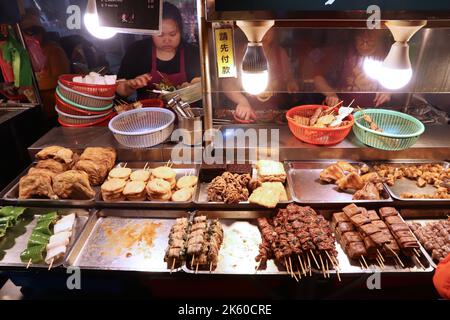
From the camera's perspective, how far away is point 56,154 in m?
3.70

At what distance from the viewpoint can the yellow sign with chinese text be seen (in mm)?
2963

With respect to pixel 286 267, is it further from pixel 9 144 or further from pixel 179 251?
pixel 9 144

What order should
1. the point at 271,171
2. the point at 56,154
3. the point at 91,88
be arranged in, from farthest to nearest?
the point at 91,88, the point at 56,154, the point at 271,171

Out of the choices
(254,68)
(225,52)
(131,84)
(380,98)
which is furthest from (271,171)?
(131,84)

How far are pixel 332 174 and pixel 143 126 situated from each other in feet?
8.00

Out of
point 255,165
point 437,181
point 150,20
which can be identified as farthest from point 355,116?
point 150,20

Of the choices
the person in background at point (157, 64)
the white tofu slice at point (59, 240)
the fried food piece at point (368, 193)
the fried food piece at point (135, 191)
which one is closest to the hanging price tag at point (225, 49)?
the fried food piece at point (135, 191)

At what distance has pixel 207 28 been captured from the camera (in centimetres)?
299

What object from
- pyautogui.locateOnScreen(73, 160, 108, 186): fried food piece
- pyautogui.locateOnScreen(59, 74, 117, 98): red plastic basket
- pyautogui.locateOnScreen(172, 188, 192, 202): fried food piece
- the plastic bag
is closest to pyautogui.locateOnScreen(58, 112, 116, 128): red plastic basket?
pyautogui.locateOnScreen(59, 74, 117, 98): red plastic basket

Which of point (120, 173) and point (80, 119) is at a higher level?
point (80, 119)

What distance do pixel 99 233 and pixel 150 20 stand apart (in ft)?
7.45

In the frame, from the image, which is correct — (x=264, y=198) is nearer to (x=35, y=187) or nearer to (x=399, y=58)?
(x=399, y=58)

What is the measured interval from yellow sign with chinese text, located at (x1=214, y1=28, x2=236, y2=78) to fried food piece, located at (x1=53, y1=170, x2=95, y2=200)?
1851mm

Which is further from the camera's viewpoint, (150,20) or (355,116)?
(355,116)
